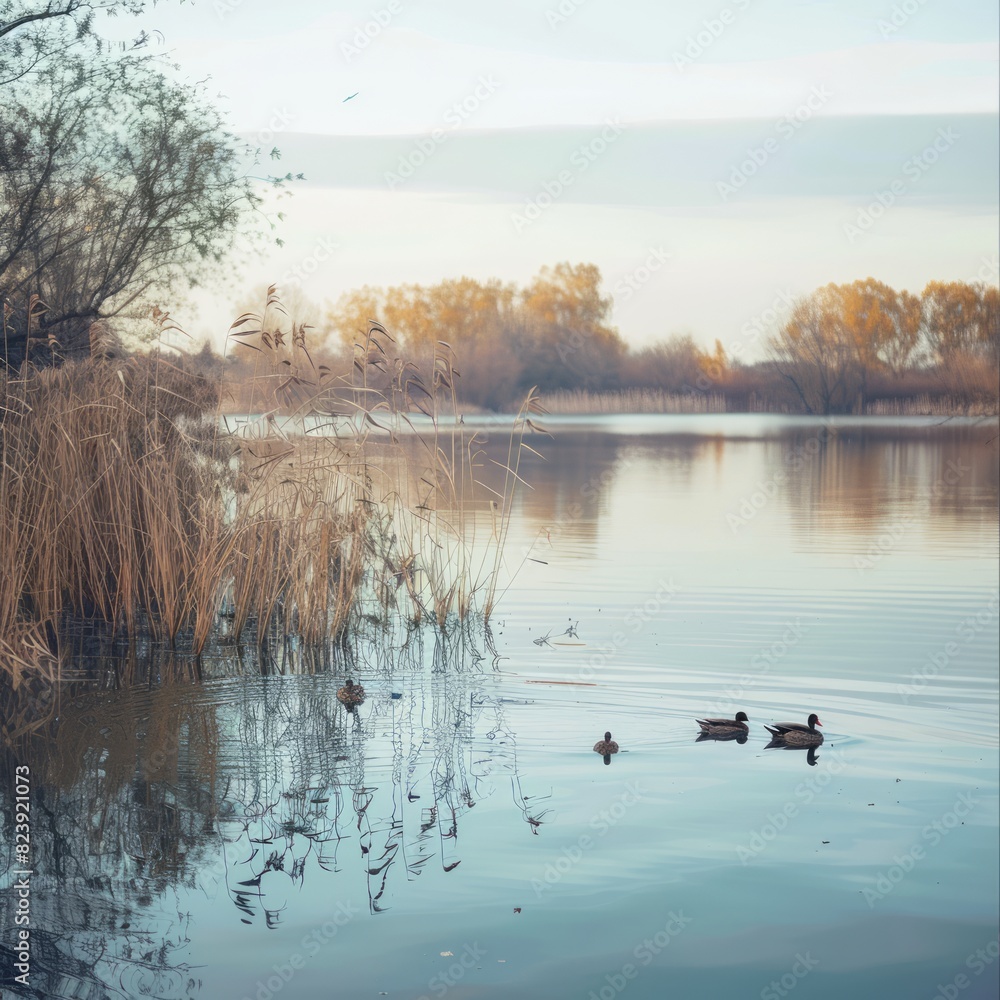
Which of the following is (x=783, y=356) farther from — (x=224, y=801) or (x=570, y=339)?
(x=224, y=801)

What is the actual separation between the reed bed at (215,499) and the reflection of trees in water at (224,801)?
2.68 feet

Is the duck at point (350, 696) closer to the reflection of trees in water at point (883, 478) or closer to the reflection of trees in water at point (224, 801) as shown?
the reflection of trees in water at point (224, 801)

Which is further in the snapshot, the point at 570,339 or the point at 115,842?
the point at 570,339

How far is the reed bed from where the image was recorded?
7234 mm

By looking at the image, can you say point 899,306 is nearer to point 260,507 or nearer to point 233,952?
point 260,507

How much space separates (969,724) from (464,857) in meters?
3.28

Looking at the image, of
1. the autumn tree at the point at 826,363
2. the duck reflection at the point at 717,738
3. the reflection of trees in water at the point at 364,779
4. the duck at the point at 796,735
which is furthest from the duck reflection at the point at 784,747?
the autumn tree at the point at 826,363

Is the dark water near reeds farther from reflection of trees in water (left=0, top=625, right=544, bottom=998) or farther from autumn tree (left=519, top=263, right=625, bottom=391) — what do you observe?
autumn tree (left=519, top=263, right=625, bottom=391)

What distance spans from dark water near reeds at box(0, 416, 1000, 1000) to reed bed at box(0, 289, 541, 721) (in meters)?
0.61

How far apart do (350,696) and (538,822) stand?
195cm

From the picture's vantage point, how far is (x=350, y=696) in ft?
20.2

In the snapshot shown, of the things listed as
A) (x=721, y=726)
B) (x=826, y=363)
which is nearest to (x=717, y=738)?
(x=721, y=726)

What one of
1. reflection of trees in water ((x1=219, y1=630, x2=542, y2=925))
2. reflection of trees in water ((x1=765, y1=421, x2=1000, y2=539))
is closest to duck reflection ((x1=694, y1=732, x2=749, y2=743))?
reflection of trees in water ((x1=219, y1=630, x2=542, y2=925))

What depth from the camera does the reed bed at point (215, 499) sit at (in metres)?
7.23
